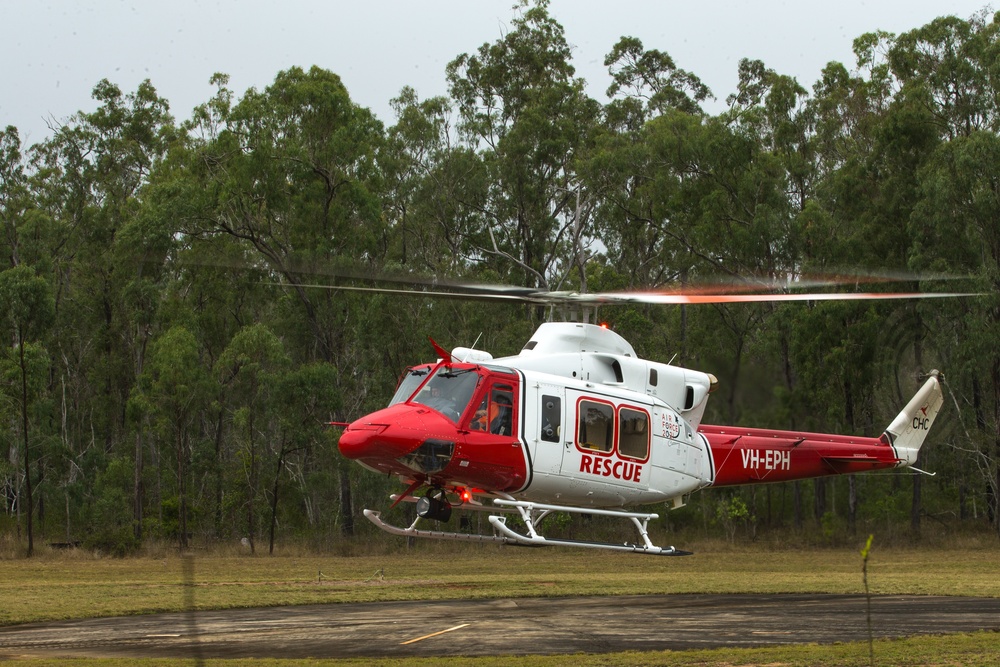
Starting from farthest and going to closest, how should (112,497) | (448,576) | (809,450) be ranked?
(112,497)
(448,576)
(809,450)

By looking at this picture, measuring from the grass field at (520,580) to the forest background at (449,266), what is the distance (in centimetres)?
331

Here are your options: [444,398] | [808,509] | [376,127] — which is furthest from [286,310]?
[444,398]

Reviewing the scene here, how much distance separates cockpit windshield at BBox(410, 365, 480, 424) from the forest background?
15.1 m

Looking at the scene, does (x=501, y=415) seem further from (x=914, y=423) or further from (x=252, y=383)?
(x=252, y=383)

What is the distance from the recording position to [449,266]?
161 ft

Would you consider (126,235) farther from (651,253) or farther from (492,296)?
(492,296)

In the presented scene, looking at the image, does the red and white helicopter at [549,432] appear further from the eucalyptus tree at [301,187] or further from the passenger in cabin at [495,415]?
the eucalyptus tree at [301,187]

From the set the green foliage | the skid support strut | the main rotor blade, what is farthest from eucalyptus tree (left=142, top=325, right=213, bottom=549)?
the main rotor blade

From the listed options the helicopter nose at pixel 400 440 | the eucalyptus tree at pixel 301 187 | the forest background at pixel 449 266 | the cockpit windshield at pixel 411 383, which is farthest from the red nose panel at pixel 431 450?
Answer: the eucalyptus tree at pixel 301 187

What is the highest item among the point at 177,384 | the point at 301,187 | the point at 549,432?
the point at 301,187

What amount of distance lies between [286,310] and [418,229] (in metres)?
7.61

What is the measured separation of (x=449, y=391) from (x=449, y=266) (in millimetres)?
32464

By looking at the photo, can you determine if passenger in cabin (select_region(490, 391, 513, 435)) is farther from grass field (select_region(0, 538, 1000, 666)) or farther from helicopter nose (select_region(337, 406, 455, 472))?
grass field (select_region(0, 538, 1000, 666))

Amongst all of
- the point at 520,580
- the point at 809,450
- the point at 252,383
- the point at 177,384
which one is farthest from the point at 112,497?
the point at 809,450
